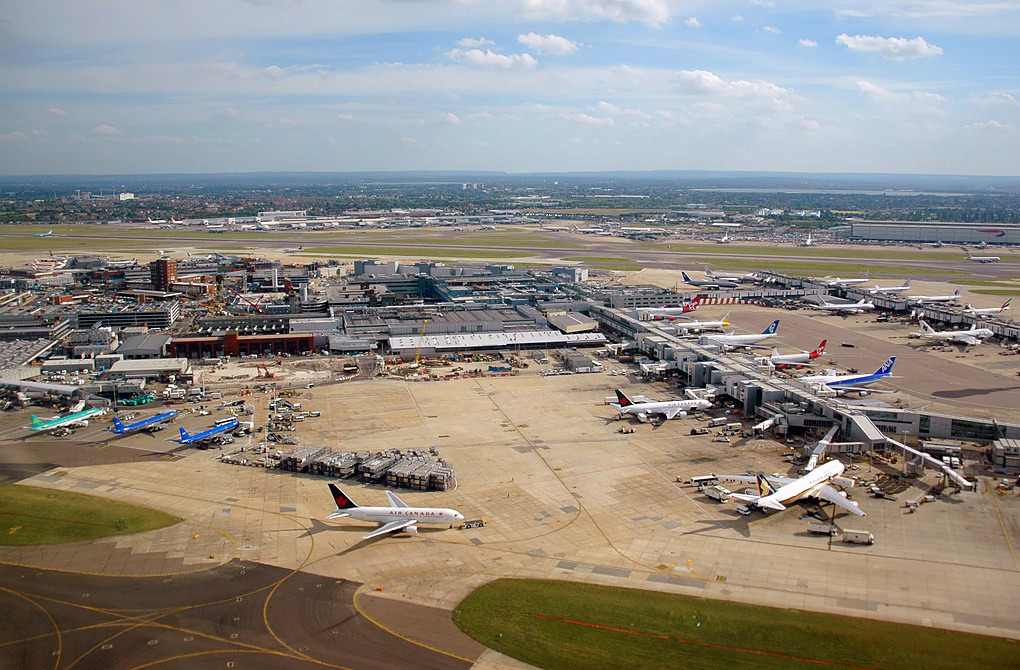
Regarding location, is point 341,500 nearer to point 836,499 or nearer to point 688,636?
point 688,636

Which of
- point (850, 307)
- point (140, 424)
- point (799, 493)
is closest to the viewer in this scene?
point (799, 493)

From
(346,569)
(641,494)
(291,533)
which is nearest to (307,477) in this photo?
A: (291,533)

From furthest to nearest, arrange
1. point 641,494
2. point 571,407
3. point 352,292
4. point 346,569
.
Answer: point 352,292, point 571,407, point 641,494, point 346,569

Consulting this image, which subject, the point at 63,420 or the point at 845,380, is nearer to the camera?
the point at 63,420

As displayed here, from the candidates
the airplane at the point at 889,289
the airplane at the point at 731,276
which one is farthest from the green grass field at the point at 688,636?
the airplane at the point at 731,276

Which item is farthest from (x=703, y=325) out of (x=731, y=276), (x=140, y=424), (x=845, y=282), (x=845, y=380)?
(x=140, y=424)

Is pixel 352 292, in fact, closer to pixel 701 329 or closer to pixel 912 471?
pixel 701 329

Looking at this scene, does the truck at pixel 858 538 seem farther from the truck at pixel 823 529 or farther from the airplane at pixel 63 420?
the airplane at pixel 63 420
